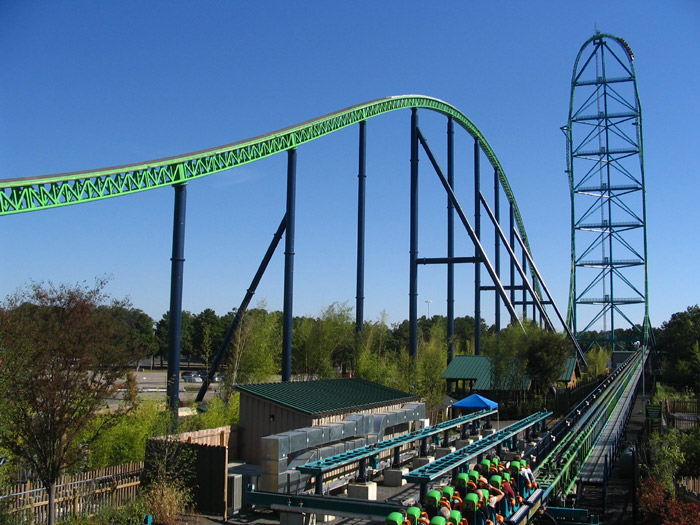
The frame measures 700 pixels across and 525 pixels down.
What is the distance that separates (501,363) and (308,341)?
15.2 m

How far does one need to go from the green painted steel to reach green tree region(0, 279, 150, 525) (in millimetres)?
4331

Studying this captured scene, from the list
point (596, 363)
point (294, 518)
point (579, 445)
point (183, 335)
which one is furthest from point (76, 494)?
point (183, 335)

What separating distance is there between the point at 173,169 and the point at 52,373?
390 inches

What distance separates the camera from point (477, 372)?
124ft

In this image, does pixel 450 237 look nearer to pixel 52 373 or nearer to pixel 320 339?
pixel 320 339

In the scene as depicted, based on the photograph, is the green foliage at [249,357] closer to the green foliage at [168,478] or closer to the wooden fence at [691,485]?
the green foliage at [168,478]

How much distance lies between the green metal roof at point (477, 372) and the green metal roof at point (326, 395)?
590 inches

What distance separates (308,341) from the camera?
4594 cm

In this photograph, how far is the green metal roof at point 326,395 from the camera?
16.4 meters

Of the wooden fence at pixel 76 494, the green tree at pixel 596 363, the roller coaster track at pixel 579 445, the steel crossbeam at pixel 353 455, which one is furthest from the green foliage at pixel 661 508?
the green tree at pixel 596 363

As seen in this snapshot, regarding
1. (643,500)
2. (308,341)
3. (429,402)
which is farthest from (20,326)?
(308,341)

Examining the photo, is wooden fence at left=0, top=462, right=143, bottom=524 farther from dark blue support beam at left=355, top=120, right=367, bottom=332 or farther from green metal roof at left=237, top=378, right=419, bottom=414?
dark blue support beam at left=355, top=120, right=367, bottom=332

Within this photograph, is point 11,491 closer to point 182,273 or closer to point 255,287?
point 182,273

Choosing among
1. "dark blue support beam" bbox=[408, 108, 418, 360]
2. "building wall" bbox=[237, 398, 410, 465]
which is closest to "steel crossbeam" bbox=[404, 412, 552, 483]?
"building wall" bbox=[237, 398, 410, 465]
